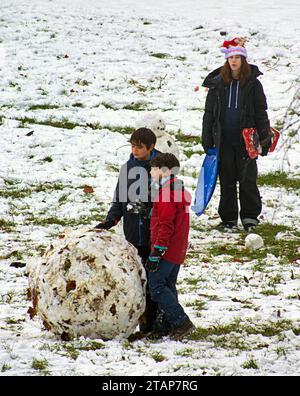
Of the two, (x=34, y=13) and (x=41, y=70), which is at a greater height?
(x=34, y=13)

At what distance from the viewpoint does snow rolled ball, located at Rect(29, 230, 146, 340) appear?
584 cm

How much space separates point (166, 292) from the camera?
6047mm

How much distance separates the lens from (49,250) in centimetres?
622

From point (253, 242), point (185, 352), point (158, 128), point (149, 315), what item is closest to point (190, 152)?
point (158, 128)

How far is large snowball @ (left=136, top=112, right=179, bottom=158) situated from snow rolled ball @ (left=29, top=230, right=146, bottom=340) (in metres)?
3.30

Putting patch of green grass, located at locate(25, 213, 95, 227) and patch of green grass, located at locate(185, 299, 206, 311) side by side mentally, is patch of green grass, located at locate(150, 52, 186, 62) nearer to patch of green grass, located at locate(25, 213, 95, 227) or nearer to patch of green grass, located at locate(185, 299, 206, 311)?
patch of green grass, located at locate(25, 213, 95, 227)

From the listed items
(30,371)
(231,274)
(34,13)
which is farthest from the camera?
(34,13)

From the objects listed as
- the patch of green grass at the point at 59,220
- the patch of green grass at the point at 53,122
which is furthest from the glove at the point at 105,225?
the patch of green grass at the point at 53,122

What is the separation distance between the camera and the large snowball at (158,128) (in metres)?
9.14

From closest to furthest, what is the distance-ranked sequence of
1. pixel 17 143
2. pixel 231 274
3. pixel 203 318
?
pixel 203 318 → pixel 231 274 → pixel 17 143

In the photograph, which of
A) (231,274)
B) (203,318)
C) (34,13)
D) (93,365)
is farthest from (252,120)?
(34,13)

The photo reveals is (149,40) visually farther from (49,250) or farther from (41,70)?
(49,250)

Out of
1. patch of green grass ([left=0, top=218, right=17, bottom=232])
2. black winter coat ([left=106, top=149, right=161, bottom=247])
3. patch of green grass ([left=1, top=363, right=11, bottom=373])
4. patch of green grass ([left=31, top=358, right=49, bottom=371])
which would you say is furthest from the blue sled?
patch of green grass ([left=1, top=363, right=11, bottom=373])

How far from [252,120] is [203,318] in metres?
4.10
